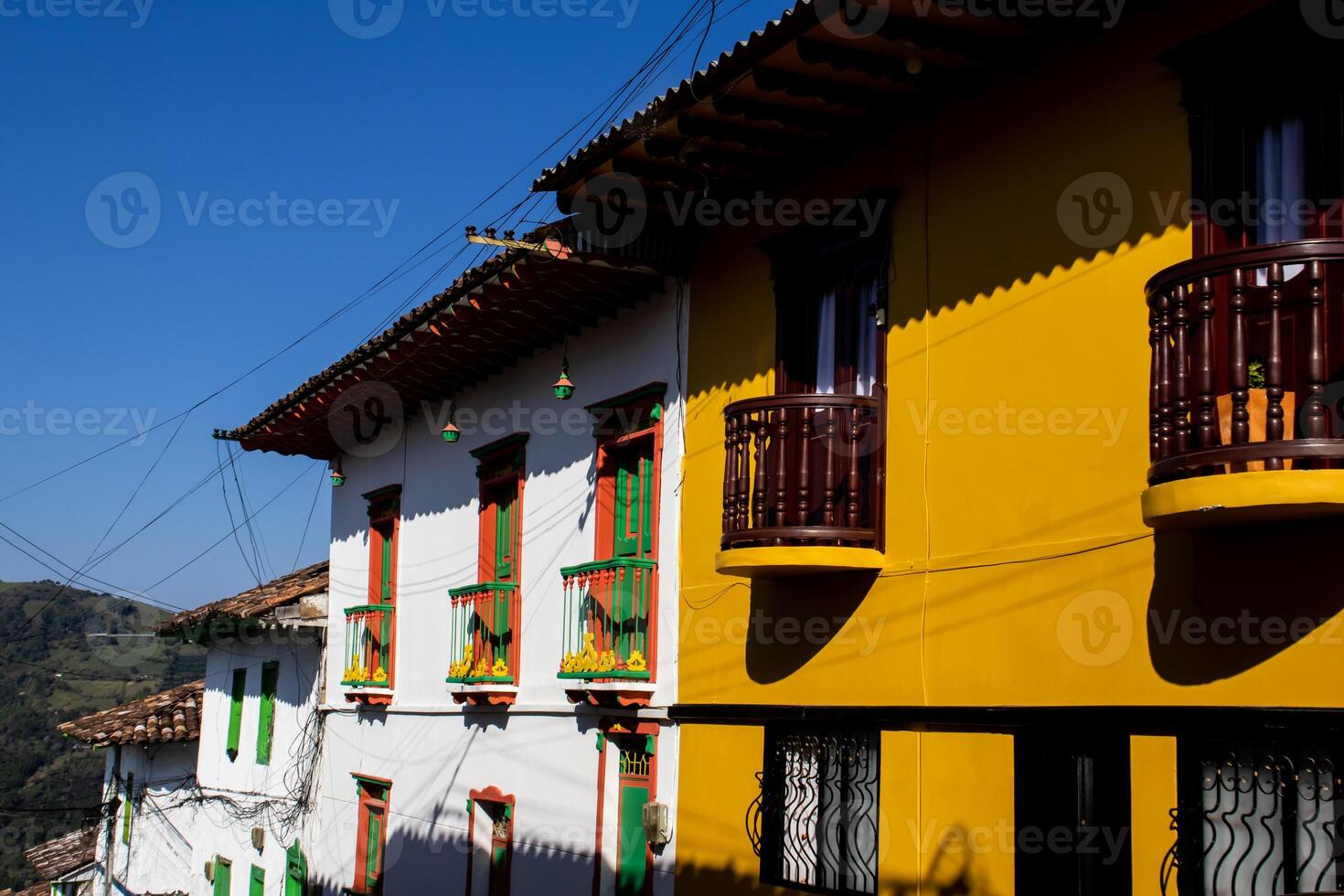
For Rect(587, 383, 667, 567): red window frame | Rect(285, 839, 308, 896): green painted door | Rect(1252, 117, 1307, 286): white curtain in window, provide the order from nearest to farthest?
Rect(1252, 117, 1307, 286): white curtain in window
Rect(587, 383, 667, 567): red window frame
Rect(285, 839, 308, 896): green painted door

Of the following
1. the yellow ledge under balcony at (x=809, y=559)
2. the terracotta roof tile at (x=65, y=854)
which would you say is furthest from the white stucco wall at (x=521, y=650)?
the terracotta roof tile at (x=65, y=854)

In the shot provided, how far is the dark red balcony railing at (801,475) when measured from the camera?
8.44 m

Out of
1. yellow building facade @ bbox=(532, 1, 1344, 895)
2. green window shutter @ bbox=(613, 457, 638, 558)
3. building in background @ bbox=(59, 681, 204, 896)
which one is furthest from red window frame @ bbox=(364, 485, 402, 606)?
building in background @ bbox=(59, 681, 204, 896)

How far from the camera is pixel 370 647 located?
16.5 m

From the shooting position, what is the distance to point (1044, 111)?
25.1 feet

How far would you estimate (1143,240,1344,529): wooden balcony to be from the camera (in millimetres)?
5516

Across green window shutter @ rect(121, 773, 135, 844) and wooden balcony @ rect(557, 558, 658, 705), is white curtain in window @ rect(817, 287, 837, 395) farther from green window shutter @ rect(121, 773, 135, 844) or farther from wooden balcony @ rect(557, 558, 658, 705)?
green window shutter @ rect(121, 773, 135, 844)

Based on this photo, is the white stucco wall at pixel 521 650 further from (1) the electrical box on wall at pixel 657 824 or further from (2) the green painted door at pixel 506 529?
(2) the green painted door at pixel 506 529

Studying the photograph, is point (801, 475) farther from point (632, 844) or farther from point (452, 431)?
point (452, 431)

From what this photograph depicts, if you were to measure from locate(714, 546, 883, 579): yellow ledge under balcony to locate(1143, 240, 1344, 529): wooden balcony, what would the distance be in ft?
8.03

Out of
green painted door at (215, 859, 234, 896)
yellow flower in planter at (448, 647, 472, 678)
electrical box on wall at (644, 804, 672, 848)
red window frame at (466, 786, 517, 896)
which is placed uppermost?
yellow flower in planter at (448, 647, 472, 678)

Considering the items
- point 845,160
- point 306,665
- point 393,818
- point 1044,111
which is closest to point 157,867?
point 306,665

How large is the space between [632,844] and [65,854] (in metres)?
22.2

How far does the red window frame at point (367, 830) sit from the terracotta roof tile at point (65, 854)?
13.2m
